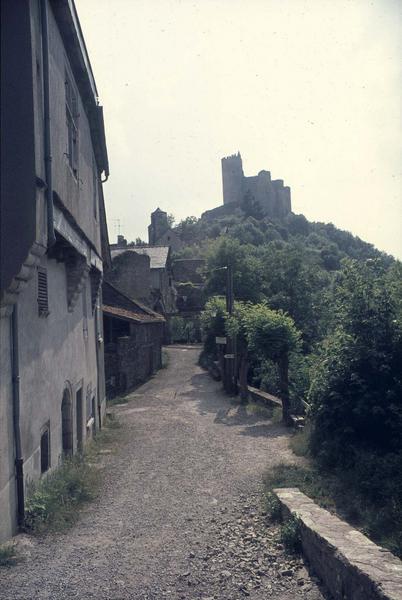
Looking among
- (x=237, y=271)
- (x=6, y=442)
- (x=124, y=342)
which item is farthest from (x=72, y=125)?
(x=237, y=271)

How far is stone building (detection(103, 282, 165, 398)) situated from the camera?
2244cm

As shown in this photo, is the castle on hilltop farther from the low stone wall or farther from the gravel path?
the low stone wall

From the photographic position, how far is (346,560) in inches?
188

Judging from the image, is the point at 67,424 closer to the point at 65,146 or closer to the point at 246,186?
the point at 65,146

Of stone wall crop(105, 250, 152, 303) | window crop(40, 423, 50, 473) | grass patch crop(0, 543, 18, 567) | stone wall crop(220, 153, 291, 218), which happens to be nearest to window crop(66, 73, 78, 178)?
window crop(40, 423, 50, 473)

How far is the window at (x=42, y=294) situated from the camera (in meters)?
7.88

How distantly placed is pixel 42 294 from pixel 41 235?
1984 millimetres

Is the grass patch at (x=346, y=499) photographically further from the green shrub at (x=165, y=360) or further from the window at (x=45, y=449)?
the green shrub at (x=165, y=360)

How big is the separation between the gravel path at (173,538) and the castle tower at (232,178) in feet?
309

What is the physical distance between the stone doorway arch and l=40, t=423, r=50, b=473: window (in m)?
1.45

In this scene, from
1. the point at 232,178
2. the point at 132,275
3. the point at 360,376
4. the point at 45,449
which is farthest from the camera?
the point at 232,178

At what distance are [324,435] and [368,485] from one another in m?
2.36

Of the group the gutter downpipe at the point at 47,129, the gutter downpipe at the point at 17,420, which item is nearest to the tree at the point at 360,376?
the gutter downpipe at the point at 17,420

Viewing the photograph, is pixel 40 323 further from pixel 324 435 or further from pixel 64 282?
pixel 324 435
